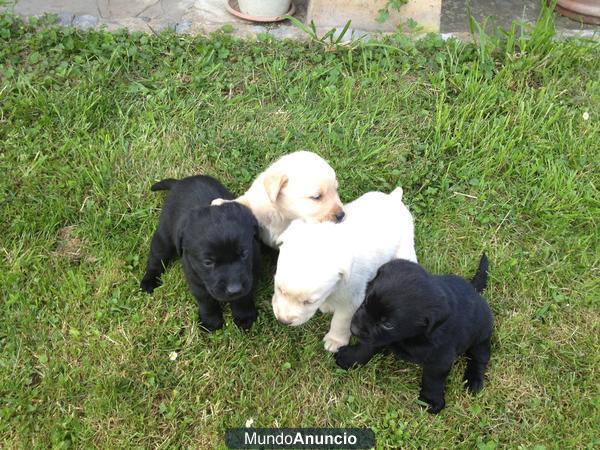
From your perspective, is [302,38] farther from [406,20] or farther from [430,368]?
[430,368]

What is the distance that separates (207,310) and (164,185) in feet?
3.27

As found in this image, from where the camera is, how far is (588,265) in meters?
3.87

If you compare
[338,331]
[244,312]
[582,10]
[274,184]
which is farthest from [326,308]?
[582,10]

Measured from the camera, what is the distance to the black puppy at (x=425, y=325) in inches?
105

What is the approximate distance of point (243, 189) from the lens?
13.6 ft

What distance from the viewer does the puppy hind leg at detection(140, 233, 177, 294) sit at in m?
3.50

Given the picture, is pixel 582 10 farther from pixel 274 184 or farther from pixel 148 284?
pixel 148 284

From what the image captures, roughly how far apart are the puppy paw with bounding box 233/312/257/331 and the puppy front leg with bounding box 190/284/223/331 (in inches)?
4.2

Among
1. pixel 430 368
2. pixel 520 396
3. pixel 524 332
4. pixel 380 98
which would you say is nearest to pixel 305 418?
pixel 430 368

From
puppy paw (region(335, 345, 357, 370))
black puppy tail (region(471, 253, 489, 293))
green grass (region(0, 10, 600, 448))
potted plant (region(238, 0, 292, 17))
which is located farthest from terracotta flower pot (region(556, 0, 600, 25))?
puppy paw (region(335, 345, 357, 370))

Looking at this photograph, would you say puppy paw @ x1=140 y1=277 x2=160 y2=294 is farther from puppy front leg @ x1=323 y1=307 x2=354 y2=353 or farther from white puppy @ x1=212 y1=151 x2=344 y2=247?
puppy front leg @ x1=323 y1=307 x2=354 y2=353

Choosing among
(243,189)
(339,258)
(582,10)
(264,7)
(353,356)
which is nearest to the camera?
(339,258)

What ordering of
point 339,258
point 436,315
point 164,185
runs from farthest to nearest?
point 164,185, point 339,258, point 436,315

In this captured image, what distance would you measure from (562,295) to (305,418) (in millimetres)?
1945
